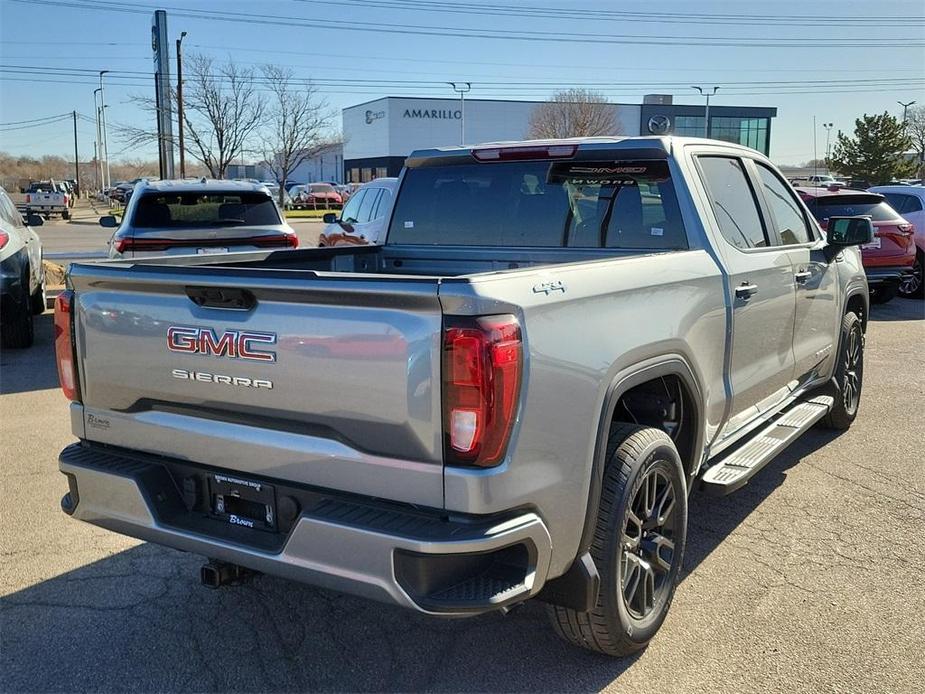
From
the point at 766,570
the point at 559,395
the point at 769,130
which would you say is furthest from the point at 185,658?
the point at 769,130

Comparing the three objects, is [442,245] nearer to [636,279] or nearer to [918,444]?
[636,279]

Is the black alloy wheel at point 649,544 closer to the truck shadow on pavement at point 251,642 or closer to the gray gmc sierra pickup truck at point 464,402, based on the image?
the gray gmc sierra pickup truck at point 464,402

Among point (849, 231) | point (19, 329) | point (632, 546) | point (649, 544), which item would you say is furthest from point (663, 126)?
point (19, 329)

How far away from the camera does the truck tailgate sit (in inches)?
102

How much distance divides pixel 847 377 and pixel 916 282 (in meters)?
9.31

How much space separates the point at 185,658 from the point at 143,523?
23.7 inches

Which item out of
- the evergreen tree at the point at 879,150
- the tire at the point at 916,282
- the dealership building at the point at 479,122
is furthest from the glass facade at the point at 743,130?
the tire at the point at 916,282

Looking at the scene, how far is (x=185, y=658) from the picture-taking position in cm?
334

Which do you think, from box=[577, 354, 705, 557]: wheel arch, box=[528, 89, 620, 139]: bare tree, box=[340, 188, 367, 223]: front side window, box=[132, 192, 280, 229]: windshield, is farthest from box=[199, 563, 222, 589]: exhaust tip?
box=[528, 89, 620, 139]: bare tree

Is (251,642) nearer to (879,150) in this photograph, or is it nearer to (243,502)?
(243,502)

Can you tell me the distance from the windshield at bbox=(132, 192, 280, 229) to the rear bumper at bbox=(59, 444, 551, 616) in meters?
6.63

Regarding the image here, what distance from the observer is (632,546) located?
10.9 feet

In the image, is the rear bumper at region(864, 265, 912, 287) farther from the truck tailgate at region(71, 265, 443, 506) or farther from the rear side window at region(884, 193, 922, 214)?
the truck tailgate at region(71, 265, 443, 506)

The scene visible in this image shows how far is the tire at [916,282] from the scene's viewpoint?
46.1ft
